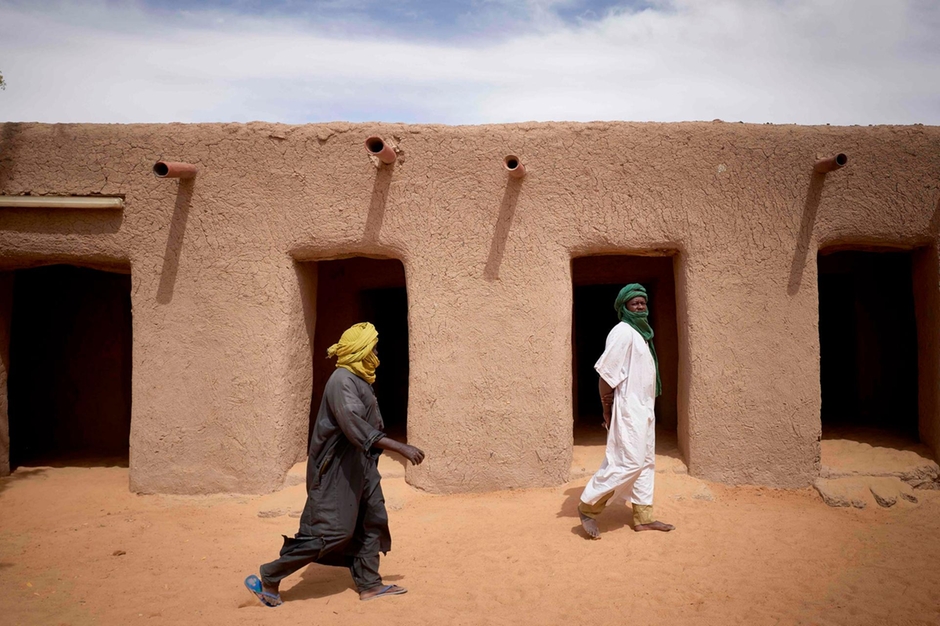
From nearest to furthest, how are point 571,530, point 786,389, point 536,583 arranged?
1. point 536,583
2. point 571,530
3. point 786,389

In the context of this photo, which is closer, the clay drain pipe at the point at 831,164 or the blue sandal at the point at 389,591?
the blue sandal at the point at 389,591

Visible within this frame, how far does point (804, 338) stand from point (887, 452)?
1.26 m

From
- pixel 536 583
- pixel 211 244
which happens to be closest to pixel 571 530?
pixel 536 583

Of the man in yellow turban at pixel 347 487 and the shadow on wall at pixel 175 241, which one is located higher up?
the shadow on wall at pixel 175 241

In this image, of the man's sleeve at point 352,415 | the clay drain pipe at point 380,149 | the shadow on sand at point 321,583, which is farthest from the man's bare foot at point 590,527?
the clay drain pipe at point 380,149

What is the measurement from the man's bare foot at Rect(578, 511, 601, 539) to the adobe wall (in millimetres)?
915

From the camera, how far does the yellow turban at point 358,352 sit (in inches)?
144

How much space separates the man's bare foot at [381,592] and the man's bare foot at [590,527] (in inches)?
51.7

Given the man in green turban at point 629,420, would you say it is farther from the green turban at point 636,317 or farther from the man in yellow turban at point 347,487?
the man in yellow turban at point 347,487

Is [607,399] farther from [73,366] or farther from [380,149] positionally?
[73,366]

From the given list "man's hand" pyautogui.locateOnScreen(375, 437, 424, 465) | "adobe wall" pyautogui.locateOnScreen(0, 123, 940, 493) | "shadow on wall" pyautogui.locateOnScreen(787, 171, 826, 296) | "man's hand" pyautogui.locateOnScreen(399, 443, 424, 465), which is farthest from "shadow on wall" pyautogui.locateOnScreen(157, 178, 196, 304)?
"shadow on wall" pyautogui.locateOnScreen(787, 171, 826, 296)

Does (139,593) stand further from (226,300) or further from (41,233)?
(41,233)

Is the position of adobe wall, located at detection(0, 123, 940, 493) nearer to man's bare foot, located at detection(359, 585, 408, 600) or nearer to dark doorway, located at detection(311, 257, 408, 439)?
dark doorway, located at detection(311, 257, 408, 439)

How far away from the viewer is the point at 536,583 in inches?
152
